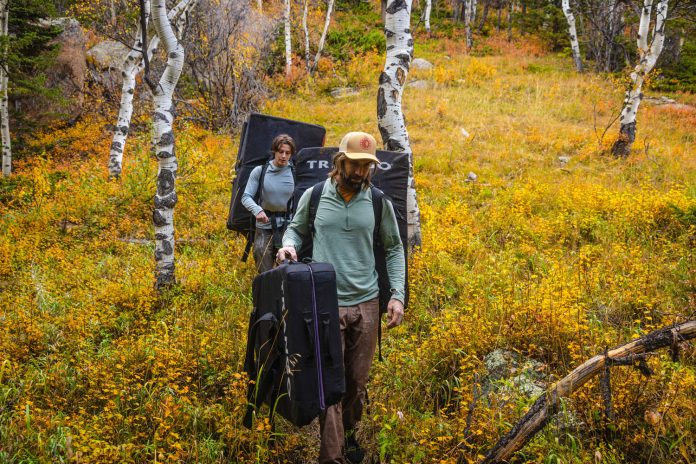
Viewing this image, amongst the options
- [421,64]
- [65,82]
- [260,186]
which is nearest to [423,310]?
[260,186]

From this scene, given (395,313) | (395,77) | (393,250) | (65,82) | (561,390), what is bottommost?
(561,390)

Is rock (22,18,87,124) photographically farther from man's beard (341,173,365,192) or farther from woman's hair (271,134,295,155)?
man's beard (341,173,365,192)

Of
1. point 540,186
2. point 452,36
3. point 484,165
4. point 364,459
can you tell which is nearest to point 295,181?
point 364,459

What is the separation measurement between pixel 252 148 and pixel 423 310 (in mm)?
3159

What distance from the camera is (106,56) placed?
18922 millimetres

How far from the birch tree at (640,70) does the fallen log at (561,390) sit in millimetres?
11244

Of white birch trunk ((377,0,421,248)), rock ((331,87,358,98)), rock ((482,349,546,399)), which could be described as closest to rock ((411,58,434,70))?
rock ((331,87,358,98))

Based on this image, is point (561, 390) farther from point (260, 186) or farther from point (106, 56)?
point (106, 56)

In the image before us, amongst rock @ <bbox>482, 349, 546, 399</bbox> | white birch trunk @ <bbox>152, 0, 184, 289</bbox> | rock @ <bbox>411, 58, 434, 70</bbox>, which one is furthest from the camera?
rock @ <bbox>411, 58, 434, 70</bbox>

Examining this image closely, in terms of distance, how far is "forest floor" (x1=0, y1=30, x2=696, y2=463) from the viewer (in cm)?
324

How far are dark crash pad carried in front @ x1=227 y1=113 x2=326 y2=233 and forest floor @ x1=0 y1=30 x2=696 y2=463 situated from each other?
34.4 inches

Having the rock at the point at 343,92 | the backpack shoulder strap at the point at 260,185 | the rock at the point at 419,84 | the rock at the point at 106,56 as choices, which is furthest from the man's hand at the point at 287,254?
the rock at the point at 106,56

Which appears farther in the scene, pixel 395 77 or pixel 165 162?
pixel 395 77

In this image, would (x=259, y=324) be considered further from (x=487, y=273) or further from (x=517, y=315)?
(x=487, y=273)
